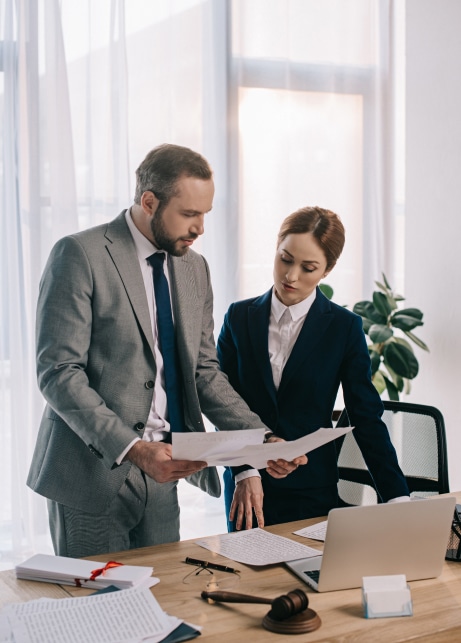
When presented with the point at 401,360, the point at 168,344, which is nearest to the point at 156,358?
the point at 168,344

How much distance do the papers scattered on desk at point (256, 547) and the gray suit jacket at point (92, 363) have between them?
30 centimetres

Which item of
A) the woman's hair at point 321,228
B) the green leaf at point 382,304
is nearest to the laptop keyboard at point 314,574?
the woman's hair at point 321,228

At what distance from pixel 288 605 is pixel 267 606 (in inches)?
5.1

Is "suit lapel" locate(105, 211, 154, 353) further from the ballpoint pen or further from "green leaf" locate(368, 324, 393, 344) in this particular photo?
"green leaf" locate(368, 324, 393, 344)

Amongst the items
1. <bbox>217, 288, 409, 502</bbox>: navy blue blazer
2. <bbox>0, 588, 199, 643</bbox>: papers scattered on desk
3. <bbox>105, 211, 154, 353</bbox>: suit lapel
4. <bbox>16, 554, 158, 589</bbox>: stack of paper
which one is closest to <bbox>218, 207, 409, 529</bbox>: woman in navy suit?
<bbox>217, 288, 409, 502</bbox>: navy blue blazer

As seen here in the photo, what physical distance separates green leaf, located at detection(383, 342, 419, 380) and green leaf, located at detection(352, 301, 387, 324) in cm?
13

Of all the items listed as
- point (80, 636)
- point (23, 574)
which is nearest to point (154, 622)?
point (80, 636)

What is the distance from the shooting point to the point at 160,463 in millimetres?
1858

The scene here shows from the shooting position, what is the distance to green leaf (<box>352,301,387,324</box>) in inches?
162

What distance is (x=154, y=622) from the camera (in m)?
1.47

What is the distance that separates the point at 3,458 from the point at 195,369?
1.79 metres

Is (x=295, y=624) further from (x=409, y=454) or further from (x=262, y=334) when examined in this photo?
(x=409, y=454)

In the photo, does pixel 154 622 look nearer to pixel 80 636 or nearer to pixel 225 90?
pixel 80 636

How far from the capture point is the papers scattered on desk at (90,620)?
1401 millimetres
